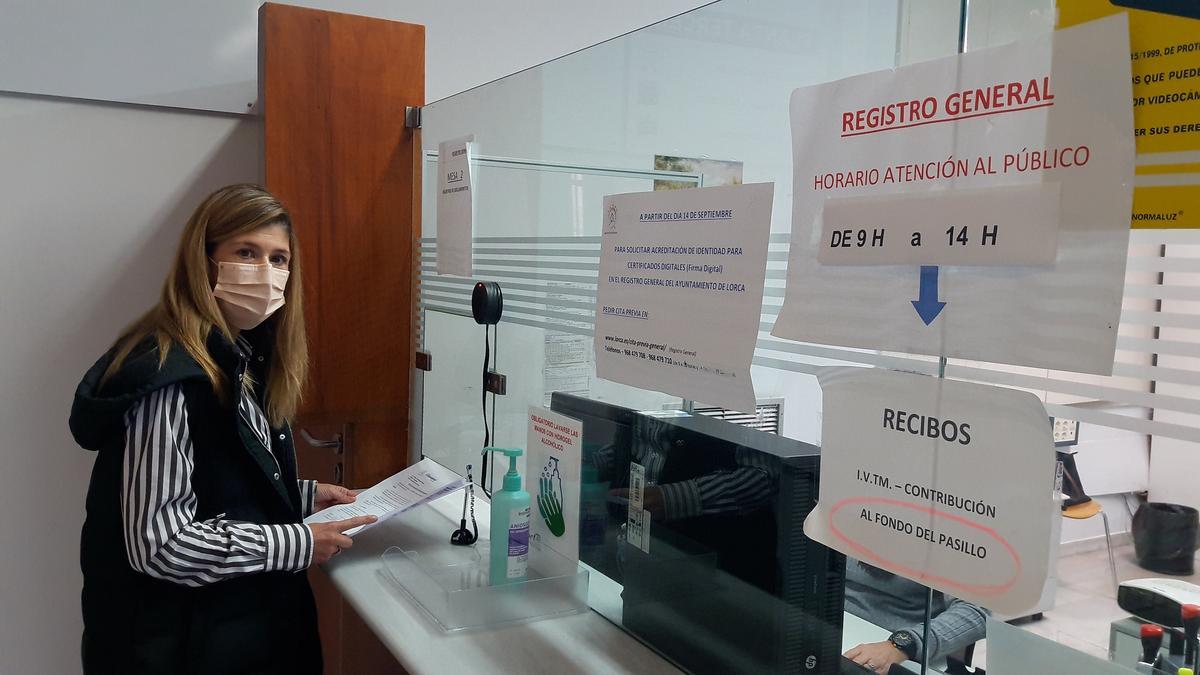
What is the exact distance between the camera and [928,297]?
792 mm

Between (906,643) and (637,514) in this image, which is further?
(637,514)

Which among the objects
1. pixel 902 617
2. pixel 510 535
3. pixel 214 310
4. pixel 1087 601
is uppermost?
pixel 214 310

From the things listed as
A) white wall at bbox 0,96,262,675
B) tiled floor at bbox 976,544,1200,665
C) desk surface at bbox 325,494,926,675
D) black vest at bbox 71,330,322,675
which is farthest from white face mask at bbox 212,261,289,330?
tiled floor at bbox 976,544,1200,665

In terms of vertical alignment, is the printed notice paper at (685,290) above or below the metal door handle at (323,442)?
above

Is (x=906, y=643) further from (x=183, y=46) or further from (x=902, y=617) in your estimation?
(x=183, y=46)

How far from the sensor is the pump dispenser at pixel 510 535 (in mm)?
1514

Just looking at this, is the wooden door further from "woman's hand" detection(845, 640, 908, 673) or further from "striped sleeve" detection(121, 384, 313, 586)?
"woman's hand" detection(845, 640, 908, 673)

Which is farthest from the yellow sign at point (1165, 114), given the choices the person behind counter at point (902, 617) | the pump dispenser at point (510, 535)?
the pump dispenser at point (510, 535)

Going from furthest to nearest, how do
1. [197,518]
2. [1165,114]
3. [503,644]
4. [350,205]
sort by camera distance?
[350,205] → [197,518] → [503,644] → [1165,114]

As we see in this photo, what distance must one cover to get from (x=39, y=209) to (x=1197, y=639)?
2.49 meters

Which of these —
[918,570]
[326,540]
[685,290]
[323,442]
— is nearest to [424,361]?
[323,442]

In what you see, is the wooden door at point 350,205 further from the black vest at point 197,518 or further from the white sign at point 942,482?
the white sign at point 942,482

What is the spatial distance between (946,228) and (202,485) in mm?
1285

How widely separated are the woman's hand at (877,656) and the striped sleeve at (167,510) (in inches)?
39.3
